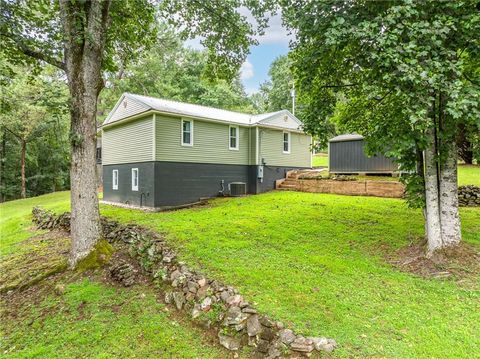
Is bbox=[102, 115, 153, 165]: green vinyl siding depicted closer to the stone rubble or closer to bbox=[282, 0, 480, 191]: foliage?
the stone rubble

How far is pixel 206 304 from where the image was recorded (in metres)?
4.37

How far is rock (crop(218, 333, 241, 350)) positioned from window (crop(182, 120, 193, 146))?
30.2ft

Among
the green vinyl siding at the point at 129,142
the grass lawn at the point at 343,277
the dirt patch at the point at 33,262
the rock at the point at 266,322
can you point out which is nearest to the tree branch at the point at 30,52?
the dirt patch at the point at 33,262

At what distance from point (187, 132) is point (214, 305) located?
8998 millimetres

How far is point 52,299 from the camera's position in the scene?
17.3 feet

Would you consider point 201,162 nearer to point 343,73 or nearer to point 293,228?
point 293,228

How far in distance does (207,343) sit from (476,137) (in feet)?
19.0

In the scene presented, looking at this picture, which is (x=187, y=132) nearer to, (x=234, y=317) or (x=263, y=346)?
(x=234, y=317)

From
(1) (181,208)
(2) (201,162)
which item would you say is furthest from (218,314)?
(2) (201,162)

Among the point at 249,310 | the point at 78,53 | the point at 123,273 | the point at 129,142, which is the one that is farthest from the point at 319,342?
the point at 129,142

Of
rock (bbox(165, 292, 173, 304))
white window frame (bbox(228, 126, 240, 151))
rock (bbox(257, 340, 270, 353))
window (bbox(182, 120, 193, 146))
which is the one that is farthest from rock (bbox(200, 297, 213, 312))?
white window frame (bbox(228, 126, 240, 151))

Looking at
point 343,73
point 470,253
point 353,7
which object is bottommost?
point 470,253

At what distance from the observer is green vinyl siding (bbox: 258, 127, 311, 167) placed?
14766 mm

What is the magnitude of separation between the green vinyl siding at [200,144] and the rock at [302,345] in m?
9.12
